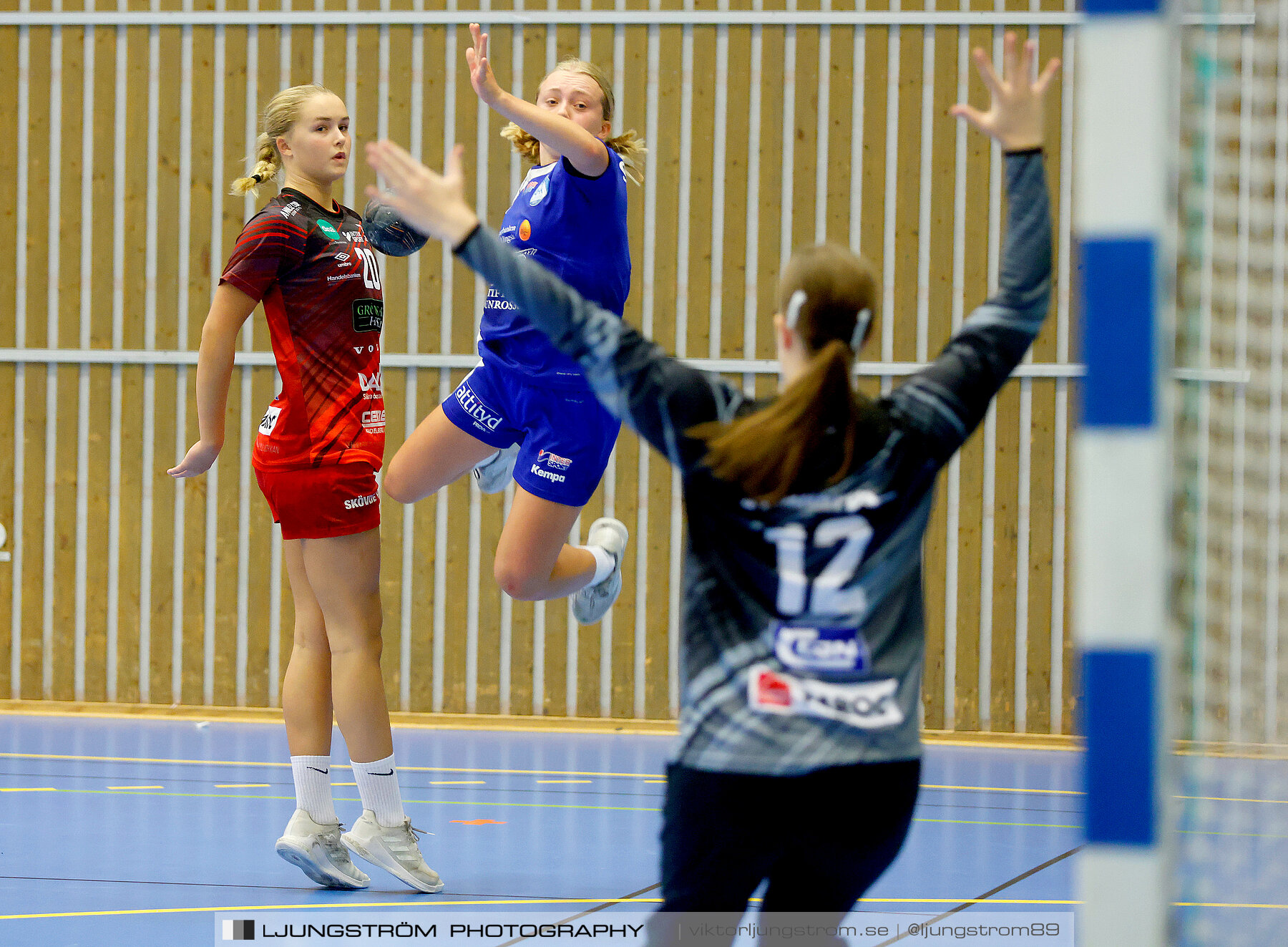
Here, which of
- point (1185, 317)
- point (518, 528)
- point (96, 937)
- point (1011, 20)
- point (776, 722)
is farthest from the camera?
point (1011, 20)

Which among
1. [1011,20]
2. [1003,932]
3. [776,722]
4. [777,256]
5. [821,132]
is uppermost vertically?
[1011,20]

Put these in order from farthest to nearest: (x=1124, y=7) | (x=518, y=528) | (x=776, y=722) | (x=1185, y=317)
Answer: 1. (x=518, y=528)
2. (x=1185, y=317)
3. (x=776, y=722)
4. (x=1124, y=7)

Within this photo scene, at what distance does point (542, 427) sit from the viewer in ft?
13.3

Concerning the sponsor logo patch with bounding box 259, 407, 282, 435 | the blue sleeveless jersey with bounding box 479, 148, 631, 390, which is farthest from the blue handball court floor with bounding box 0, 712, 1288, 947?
the blue sleeveless jersey with bounding box 479, 148, 631, 390

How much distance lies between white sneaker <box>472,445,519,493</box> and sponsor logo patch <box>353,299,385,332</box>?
2.28ft

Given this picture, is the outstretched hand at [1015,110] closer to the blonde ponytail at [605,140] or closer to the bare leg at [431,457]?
the blonde ponytail at [605,140]

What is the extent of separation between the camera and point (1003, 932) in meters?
3.30

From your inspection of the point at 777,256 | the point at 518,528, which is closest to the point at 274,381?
the point at 777,256

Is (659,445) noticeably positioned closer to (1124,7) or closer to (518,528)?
(1124,7)

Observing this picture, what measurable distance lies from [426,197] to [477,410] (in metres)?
2.31

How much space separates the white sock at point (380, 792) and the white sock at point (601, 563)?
0.99m

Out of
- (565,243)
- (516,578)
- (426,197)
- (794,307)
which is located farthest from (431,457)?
(794,307)

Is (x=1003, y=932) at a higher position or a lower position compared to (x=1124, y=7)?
lower

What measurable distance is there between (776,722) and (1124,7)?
92 centimetres
